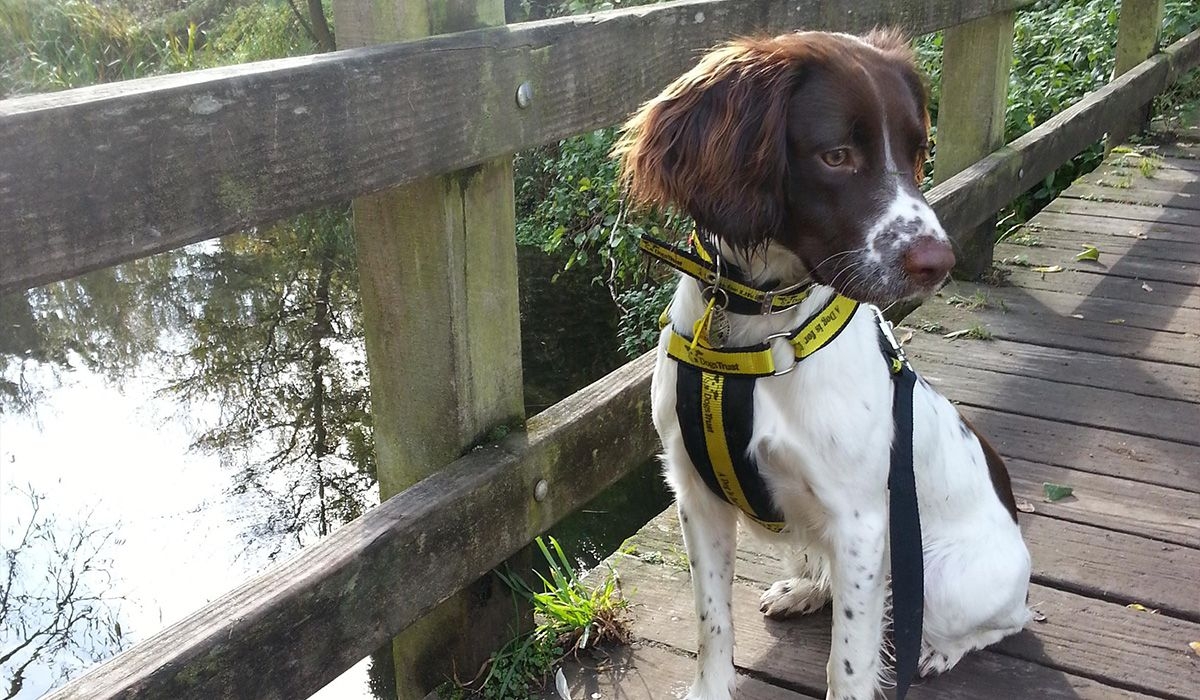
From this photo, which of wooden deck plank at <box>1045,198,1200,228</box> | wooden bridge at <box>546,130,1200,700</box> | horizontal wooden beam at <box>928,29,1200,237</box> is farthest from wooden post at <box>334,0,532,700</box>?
wooden deck plank at <box>1045,198,1200,228</box>

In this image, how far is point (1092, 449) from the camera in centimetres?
308

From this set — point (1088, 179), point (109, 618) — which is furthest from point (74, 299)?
point (1088, 179)

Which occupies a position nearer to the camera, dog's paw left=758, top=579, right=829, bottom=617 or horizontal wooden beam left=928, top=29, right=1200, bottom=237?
dog's paw left=758, top=579, right=829, bottom=617

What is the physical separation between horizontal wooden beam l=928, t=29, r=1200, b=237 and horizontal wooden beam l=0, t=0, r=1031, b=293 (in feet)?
6.19

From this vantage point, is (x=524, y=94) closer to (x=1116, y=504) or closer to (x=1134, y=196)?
(x=1116, y=504)

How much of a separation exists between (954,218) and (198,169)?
2.94 metres

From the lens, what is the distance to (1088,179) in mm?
5828

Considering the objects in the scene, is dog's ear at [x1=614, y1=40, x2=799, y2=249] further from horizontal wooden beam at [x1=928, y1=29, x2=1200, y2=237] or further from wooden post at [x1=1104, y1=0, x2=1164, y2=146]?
wooden post at [x1=1104, y1=0, x2=1164, y2=146]

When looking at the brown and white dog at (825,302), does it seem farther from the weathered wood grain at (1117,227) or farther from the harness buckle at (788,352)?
the weathered wood grain at (1117,227)

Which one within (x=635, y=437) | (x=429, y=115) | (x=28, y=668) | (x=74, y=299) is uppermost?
(x=429, y=115)

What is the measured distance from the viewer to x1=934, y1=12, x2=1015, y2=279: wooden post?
4.02m

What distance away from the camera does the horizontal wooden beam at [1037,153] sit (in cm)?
377

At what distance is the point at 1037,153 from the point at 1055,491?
6.92 feet

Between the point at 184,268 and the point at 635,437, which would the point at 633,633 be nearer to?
the point at 635,437
